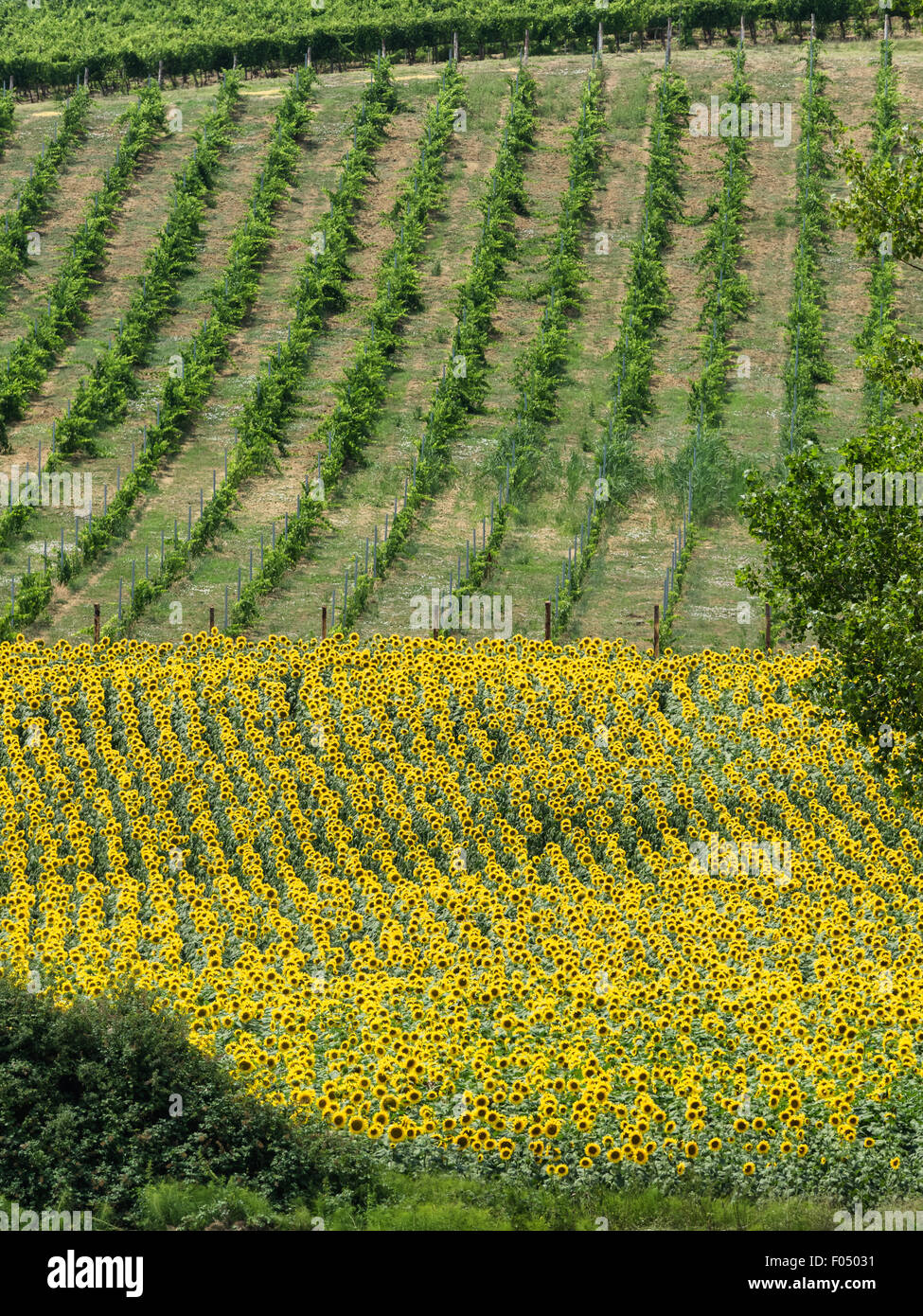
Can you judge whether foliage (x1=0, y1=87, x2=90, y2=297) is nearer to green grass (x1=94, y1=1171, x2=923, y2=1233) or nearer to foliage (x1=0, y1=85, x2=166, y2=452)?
→ foliage (x1=0, y1=85, x2=166, y2=452)

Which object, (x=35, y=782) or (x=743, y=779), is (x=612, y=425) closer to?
(x=743, y=779)

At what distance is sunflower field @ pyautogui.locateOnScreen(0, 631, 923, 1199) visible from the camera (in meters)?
14.2

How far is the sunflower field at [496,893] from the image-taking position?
1417 cm

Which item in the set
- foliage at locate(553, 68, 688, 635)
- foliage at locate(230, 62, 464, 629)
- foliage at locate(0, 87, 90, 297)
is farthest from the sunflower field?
foliage at locate(0, 87, 90, 297)

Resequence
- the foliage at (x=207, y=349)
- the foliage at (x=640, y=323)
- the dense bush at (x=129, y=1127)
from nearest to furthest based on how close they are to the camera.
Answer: the dense bush at (x=129, y=1127), the foliage at (x=207, y=349), the foliage at (x=640, y=323)

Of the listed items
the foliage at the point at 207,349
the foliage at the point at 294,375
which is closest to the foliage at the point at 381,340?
the foliage at the point at 294,375

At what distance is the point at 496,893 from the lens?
67.7ft

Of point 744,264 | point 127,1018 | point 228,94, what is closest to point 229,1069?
point 127,1018

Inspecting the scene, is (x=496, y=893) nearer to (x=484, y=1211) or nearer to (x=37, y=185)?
(x=484, y=1211)

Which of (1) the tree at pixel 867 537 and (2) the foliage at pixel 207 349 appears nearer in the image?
Answer: (1) the tree at pixel 867 537

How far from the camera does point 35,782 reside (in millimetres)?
23812

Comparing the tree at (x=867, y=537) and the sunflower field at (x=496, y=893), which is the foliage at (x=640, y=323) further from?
the tree at (x=867, y=537)

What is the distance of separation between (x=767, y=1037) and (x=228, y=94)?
54529 mm

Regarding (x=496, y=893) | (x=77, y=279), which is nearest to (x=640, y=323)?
(x=77, y=279)
